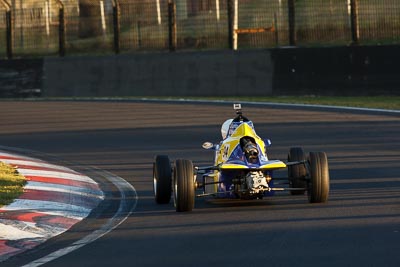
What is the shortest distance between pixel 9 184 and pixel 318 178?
4458mm

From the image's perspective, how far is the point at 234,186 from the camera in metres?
12.0

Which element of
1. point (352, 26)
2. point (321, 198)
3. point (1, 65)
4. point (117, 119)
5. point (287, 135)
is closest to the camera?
point (321, 198)

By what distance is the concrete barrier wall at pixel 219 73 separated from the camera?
27.7m

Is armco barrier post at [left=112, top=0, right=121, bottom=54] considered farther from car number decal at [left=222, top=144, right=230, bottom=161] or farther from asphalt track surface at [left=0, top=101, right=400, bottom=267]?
car number decal at [left=222, top=144, right=230, bottom=161]

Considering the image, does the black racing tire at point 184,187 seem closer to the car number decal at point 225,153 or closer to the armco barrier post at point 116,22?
the car number decal at point 225,153

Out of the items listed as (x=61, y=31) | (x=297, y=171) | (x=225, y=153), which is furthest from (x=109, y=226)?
(x=61, y=31)

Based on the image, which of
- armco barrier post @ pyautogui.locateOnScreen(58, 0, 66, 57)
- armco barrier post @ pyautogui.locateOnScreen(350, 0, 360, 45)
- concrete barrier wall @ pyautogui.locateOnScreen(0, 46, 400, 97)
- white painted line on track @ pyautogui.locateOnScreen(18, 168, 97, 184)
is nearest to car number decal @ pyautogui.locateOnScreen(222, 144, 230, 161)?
white painted line on track @ pyautogui.locateOnScreen(18, 168, 97, 184)

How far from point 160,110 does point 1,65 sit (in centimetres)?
739

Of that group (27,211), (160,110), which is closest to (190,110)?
(160,110)

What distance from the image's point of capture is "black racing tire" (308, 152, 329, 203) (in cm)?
1184

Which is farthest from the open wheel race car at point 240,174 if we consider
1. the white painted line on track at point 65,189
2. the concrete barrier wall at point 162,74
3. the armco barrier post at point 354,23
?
the armco barrier post at point 354,23

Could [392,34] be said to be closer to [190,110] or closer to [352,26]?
[352,26]

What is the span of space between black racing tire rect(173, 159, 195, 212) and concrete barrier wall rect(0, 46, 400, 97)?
1631cm

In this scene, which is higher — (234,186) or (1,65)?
(1,65)
